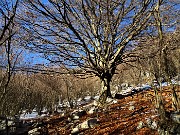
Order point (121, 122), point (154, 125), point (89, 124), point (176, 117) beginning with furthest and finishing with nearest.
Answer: point (89, 124) → point (121, 122) → point (154, 125) → point (176, 117)

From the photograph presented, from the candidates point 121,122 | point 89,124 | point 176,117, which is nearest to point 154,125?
point 176,117

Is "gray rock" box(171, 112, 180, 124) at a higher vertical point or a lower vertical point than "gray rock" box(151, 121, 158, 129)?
higher

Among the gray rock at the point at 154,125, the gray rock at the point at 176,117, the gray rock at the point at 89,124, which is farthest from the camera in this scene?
the gray rock at the point at 89,124

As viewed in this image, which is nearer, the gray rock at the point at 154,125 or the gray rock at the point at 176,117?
the gray rock at the point at 176,117

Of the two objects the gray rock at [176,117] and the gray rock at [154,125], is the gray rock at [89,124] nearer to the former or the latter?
the gray rock at [154,125]

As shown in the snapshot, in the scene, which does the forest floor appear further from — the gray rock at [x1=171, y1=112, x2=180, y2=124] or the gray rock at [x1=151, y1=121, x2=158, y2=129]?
the gray rock at [x1=171, y1=112, x2=180, y2=124]

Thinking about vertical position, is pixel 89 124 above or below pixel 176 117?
below

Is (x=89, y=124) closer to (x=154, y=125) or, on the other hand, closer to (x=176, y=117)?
(x=154, y=125)

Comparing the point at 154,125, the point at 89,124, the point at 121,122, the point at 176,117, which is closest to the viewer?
the point at 176,117

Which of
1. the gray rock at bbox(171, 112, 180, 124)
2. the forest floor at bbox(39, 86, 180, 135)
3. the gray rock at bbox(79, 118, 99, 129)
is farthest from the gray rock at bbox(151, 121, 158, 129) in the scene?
the gray rock at bbox(79, 118, 99, 129)

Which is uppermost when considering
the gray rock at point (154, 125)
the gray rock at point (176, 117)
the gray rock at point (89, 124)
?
the gray rock at point (176, 117)

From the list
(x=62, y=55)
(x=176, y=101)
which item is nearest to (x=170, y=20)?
(x=62, y=55)

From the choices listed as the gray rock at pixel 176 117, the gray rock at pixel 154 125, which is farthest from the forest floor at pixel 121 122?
the gray rock at pixel 176 117

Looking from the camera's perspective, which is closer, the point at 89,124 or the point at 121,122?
the point at 121,122
